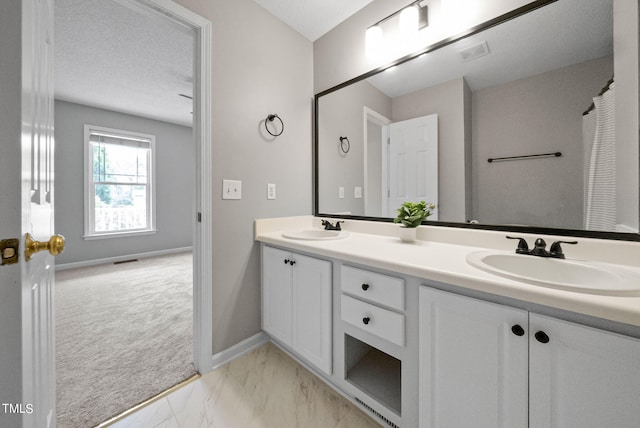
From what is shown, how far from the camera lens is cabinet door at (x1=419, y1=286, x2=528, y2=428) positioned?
0.68 metres

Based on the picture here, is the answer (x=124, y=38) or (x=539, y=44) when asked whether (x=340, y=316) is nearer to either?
(x=539, y=44)

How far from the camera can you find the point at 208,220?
1.41 meters

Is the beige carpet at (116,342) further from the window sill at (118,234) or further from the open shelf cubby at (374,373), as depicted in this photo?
the open shelf cubby at (374,373)

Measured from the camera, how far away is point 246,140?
1.58 metres

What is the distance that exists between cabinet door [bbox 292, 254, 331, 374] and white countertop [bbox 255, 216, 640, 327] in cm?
9

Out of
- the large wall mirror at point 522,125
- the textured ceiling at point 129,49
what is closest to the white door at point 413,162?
the large wall mirror at point 522,125

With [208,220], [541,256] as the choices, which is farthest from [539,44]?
[208,220]

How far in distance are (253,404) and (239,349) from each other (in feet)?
1.38

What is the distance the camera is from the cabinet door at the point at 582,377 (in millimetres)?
547

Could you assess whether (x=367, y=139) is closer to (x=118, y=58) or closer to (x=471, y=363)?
(x=471, y=363)

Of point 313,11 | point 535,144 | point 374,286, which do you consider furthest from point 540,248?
point 313,11

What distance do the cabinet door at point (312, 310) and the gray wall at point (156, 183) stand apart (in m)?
2.08

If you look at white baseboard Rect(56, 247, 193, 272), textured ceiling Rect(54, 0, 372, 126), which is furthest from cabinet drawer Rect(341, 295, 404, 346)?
white baseboard Rect(56, 247, 193, 272)
